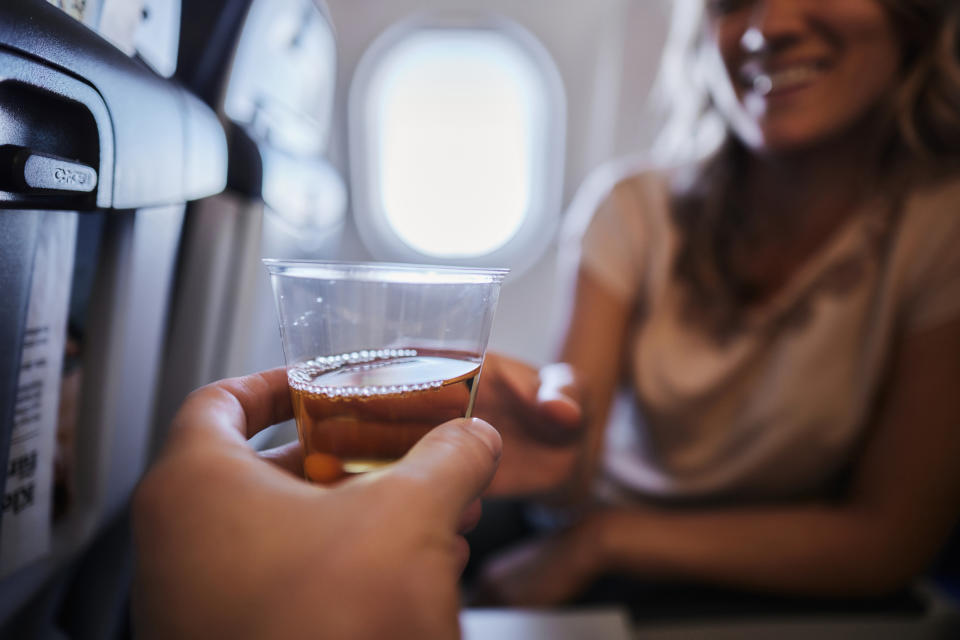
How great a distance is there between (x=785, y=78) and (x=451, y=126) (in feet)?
3.60

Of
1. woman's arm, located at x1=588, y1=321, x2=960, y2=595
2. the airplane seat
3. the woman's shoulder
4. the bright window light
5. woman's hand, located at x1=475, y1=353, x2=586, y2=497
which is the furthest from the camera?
the bright window light

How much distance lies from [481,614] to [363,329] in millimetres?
455

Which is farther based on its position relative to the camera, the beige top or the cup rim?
the beige top

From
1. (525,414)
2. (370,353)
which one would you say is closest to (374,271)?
(370,353)

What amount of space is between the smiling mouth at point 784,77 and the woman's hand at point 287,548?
1051 millimetres

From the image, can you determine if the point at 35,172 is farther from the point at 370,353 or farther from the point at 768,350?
the point at 768,350

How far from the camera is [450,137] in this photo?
75.8 inches

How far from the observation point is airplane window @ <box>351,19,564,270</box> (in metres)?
1.91

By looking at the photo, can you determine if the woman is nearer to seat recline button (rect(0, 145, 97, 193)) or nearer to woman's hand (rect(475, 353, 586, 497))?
woman's hand (rect(475, 353, 586, 497))

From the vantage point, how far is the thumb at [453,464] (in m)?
0.27

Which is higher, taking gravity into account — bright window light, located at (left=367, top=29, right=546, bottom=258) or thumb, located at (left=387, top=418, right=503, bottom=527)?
bright window light, located at (left=367, top=29, right=546, bottom=258)

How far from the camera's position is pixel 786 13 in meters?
1.02

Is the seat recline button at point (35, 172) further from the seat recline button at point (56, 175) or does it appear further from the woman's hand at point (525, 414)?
the woman's hand at point (525, 414)

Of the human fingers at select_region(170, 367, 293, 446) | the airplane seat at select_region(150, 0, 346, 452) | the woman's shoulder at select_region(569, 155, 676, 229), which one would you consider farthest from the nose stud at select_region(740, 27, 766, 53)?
the human fingers at select_region(170, 367, 293, 446)
